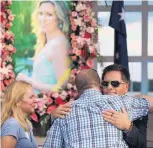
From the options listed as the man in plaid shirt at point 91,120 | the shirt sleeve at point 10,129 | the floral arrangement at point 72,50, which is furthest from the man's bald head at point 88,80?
the floral arrangement at point 72,50

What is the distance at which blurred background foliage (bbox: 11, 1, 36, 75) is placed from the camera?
5.54 metres

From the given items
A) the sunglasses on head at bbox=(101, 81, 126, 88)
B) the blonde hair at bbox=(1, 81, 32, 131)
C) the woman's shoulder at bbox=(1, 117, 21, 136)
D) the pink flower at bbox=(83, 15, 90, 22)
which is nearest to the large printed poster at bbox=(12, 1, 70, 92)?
the pink flower at bbox=(83, 15, 90, 22)

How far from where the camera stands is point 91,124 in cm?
248

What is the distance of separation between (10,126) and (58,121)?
653mm

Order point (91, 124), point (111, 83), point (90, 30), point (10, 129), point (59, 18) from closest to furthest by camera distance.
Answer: point (91, 124)
point (111, 83)
point (10, 129)
point (90, 30)
point (59, 18)

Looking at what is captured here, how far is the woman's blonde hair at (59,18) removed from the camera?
5.52 m

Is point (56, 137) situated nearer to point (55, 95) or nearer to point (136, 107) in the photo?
point (136, 107)

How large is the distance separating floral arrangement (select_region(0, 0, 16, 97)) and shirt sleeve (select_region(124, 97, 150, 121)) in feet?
10.1

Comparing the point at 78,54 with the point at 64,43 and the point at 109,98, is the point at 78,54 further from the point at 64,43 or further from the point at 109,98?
the point at 109,98

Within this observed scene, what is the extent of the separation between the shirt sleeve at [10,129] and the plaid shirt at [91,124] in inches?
22.2

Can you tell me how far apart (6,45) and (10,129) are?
98.4 inches

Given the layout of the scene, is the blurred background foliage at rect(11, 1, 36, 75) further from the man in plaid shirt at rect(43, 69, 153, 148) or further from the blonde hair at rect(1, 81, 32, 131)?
the man in plaid shirt at rect(43, 69, 153, 148)

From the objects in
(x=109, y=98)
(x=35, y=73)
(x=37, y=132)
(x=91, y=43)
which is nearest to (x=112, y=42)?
(x=91, y=43)

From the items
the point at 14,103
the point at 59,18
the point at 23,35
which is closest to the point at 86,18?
the point at 59,18
